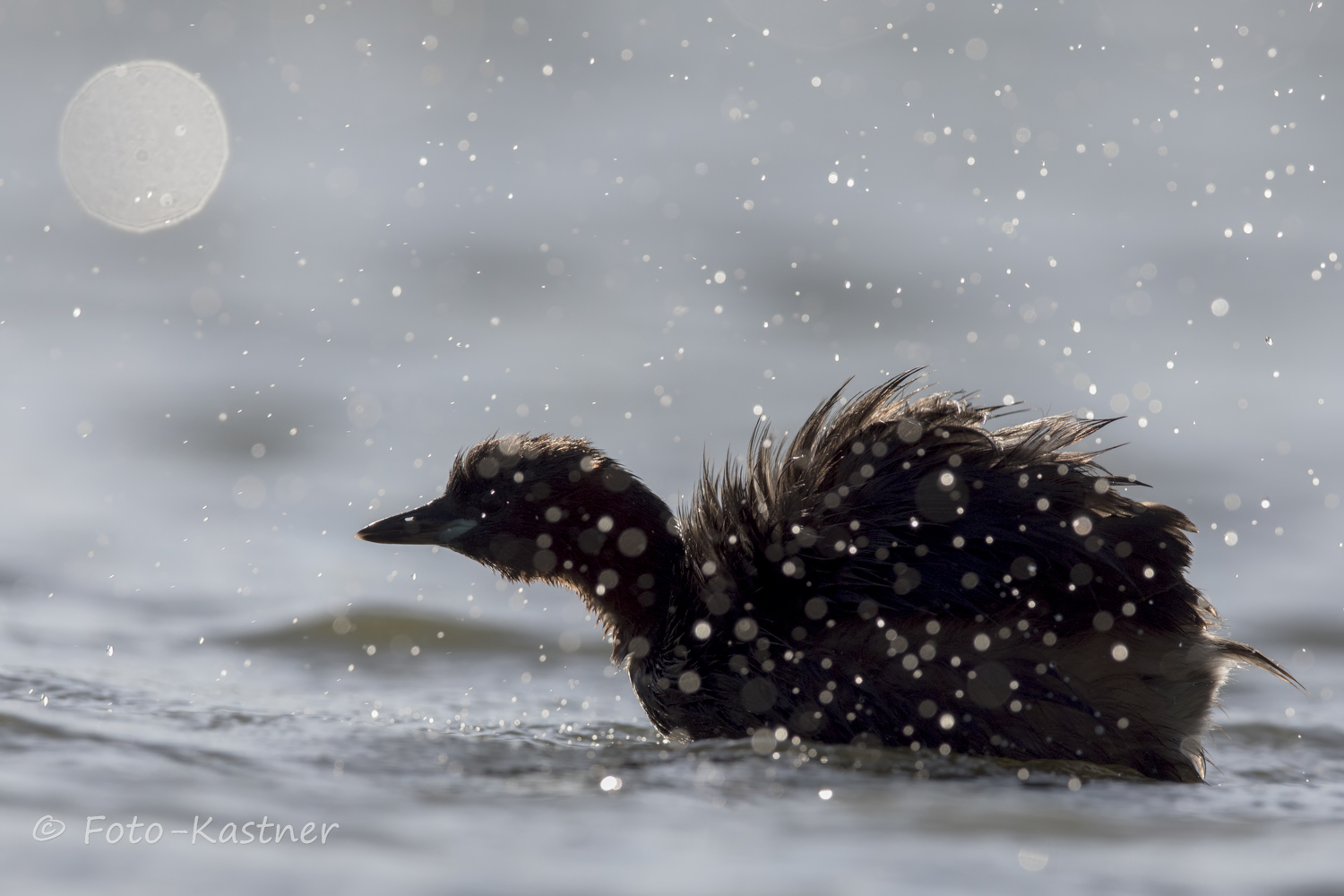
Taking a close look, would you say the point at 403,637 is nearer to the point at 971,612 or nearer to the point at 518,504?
the point at 518,504

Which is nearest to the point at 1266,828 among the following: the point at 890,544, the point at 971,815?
the point at 971,815

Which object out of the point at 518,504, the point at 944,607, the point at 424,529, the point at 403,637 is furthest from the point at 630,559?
the point at 403,637

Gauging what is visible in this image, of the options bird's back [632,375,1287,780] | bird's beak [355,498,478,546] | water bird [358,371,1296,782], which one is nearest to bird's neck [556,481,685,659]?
water bird [358,371,1296,782]

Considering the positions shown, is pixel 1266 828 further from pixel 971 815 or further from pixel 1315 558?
pixel 1315 558

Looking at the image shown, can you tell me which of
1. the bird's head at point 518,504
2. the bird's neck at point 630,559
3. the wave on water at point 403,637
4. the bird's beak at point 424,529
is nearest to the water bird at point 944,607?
the bird's neck at point 630,559

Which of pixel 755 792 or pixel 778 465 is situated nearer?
pixel 755 792

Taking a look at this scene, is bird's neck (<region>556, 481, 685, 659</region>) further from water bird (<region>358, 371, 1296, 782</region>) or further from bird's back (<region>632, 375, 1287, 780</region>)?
bird's back (<region>632, 375, 1287, 780</region>)

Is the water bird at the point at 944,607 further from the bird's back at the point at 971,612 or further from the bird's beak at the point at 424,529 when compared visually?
the bird's beak at the point at 424,529
